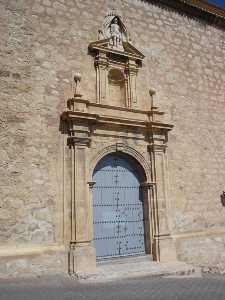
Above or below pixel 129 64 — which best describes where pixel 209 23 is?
above

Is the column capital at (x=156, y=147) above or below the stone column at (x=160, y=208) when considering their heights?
above

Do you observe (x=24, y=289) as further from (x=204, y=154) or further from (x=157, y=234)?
(x=204, y=154)

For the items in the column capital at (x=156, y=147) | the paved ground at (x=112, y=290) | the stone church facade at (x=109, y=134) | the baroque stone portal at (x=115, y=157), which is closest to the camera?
the paved ground at (x=112, y=290)

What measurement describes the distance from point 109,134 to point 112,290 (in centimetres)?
299

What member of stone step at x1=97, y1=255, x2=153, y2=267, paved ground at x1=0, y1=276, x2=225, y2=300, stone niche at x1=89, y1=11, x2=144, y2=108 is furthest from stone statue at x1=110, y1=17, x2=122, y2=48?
paved ground at x1=0, y1=276, x2=225, y2=300

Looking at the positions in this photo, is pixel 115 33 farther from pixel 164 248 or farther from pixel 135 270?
pixel 135 270

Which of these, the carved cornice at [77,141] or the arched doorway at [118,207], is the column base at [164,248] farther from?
the carved cornice at [77,141]

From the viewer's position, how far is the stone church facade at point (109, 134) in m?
5.92

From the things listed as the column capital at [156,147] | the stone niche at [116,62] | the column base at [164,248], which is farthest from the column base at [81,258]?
the stone niche at [116,62]

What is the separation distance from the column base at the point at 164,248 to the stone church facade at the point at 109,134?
2cm

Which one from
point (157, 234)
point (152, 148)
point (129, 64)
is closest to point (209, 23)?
point (129, 64)

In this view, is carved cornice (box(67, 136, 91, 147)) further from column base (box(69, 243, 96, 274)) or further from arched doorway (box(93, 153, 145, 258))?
column base (box(69, 243, 96, 274))

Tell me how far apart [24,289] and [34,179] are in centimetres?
177

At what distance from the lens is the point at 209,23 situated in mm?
9344
